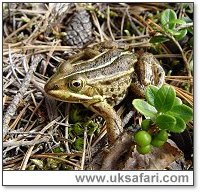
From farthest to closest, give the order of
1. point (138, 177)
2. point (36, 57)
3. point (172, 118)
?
point (36, 57) < point (138, 177) < point (172, 118)

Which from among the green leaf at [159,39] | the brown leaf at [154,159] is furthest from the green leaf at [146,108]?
the green leaf at [159,39]

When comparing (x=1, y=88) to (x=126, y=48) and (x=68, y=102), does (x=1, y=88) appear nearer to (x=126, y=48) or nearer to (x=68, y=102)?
(x=68, y=102)

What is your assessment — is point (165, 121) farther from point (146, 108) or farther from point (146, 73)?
point (146, 73)

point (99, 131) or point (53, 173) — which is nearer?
point (53, 173)

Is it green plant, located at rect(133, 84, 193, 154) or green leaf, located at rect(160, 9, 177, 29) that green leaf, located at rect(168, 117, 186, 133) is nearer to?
green plant, located at rect(133, 84, 193, 154)

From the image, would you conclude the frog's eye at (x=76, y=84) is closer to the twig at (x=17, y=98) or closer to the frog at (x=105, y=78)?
the frog at (x=105, y=78)

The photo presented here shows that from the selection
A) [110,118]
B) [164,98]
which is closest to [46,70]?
[110,118]

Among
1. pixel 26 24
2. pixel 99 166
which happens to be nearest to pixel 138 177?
pixel 99 166

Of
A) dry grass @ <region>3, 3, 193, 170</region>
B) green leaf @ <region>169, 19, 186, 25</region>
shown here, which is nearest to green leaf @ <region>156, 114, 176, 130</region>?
dry grass @ <region>3, 3, 193, 170</region>
